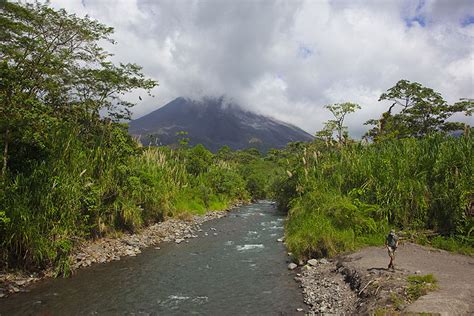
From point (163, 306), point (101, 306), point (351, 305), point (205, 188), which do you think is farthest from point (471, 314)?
point (205, 188)

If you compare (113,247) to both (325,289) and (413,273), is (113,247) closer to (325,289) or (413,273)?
(325,289)

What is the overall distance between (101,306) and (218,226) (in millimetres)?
12766

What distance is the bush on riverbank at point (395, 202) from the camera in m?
12.0

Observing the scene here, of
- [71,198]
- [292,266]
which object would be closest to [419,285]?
[292,266]

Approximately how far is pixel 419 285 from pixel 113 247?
11.5 m

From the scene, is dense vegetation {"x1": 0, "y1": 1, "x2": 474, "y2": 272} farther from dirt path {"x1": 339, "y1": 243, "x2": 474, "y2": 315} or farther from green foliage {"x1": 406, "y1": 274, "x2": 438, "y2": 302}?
green foliage {"x1": 406, "y1": 274, "x2": 438, "y2": 302}

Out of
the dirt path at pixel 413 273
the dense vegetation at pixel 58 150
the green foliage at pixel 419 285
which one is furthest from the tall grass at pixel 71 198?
the green foliage at pixel 419 285

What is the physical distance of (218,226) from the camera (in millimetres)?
21469

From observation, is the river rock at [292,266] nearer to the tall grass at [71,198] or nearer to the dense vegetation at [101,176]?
the dense vegetation at [101,176]

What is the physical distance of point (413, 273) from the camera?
28.3 ft

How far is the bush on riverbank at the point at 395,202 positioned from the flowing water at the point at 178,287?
6.46 ft

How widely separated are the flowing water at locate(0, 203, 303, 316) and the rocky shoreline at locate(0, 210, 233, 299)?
1.26 feet

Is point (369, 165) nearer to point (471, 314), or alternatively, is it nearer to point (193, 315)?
point (471, 314)

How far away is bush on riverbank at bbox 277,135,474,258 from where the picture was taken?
12047mm
